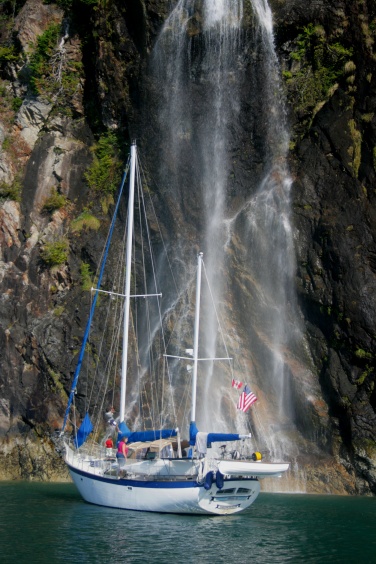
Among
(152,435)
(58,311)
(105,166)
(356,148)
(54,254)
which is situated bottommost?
(152,435)

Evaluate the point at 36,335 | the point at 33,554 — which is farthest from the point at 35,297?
the point at 33,554

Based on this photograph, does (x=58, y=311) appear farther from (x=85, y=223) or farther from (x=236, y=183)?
(x=236, y=183)

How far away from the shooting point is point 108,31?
46531mm

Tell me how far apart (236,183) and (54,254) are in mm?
10855

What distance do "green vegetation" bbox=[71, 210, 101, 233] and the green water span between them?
17459 millimetres

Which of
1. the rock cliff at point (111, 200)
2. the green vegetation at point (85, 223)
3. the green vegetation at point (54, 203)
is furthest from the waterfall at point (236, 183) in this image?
the green vegetation at point (54, 203)

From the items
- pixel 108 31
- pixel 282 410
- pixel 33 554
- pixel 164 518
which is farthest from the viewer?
pixel 108 31

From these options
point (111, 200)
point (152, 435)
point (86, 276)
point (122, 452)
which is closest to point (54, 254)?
point (86, 276)

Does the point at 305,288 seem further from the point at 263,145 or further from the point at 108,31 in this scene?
the point at 108,31

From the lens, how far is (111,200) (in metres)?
45.6

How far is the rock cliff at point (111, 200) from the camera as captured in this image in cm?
3794

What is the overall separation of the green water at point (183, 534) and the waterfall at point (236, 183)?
27.3ft

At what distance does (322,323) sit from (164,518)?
50.3 ft

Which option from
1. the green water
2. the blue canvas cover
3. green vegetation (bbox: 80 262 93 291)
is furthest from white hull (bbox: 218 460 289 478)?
green vegetation (bbox: 80 262 93 291)
